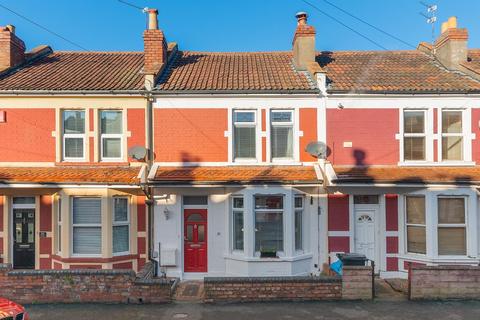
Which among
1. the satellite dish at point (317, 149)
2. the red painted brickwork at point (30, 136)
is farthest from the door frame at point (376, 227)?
the red painted brickwork at point (30, 136)

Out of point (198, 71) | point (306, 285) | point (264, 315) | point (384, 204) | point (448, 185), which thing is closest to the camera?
point (264, 315)

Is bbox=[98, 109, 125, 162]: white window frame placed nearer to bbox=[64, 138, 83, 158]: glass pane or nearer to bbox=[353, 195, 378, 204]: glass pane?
bbox=[64, 138, 83, 158]: glass pane

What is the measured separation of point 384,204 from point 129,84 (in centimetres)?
886

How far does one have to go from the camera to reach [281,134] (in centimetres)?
1162

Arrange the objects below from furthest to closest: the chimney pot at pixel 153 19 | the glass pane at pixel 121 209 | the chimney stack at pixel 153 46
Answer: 1. the chimney pot at pixel 153 19
2. the chimney stack at pixel 153 46
3. the glass pane at pixel 121 209

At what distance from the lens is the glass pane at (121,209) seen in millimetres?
11141

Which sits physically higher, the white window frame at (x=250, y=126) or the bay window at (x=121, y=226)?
the white window frame at (x=250, y=126)

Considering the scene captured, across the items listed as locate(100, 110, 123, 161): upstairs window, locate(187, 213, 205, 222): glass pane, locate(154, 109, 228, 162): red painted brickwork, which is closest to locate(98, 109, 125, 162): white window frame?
locate(100, 110, 123, 161): upstairs window

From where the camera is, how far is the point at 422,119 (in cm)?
1155

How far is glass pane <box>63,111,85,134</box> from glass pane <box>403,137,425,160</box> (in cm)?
1017

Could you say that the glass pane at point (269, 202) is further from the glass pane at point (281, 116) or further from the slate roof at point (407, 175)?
the glass pane at point (281, 116)

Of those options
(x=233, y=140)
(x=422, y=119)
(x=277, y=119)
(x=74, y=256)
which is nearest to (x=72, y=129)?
(x=74, y=256)

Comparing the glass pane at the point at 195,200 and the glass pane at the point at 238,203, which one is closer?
the glass pane at the point at 238,203

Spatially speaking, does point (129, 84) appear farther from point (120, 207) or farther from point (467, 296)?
point (467, 296)
